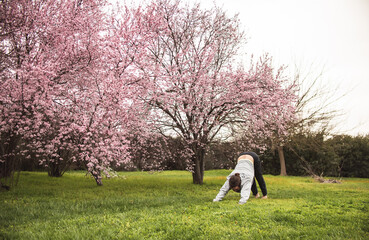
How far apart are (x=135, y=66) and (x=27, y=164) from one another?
1376cm

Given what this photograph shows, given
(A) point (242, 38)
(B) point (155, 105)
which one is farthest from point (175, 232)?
(A) point (242, 38)

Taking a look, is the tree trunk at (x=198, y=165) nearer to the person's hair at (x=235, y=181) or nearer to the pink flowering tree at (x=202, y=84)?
the pink flowering tree at (x=202, y=84)

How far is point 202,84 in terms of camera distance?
436 inches

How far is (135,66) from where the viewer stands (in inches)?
414

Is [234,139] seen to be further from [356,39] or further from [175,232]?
[175,232]

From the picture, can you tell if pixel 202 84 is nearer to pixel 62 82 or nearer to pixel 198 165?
pixel 198 165

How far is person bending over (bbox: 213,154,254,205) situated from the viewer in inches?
250

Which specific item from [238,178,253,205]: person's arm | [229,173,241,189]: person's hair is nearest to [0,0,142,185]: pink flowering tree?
[229,173,241,189]: person's hair

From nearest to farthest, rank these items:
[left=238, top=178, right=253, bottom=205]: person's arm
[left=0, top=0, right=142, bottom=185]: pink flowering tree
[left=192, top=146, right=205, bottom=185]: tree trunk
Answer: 1. [left=238, top=178, right=253, bottom=205]: person's arm
2. [left=0, top=0, right=142, bottom=185]: pink flowering tree
3. [left=192, top=146, right=205, bottom=185]: tree trunk

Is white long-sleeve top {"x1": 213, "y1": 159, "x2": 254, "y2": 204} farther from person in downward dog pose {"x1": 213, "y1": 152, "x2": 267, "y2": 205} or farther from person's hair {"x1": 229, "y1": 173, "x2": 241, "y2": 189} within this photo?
person's hair {"x1": 229, "y1": 173, "x2": 241, "y2": 189}

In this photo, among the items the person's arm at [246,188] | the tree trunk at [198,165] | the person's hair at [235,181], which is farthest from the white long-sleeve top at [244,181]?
the tree trunk at [198,165]

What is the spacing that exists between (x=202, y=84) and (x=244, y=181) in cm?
567

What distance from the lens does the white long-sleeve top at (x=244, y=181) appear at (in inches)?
249

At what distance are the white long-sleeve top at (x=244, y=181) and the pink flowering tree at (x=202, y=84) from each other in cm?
424
